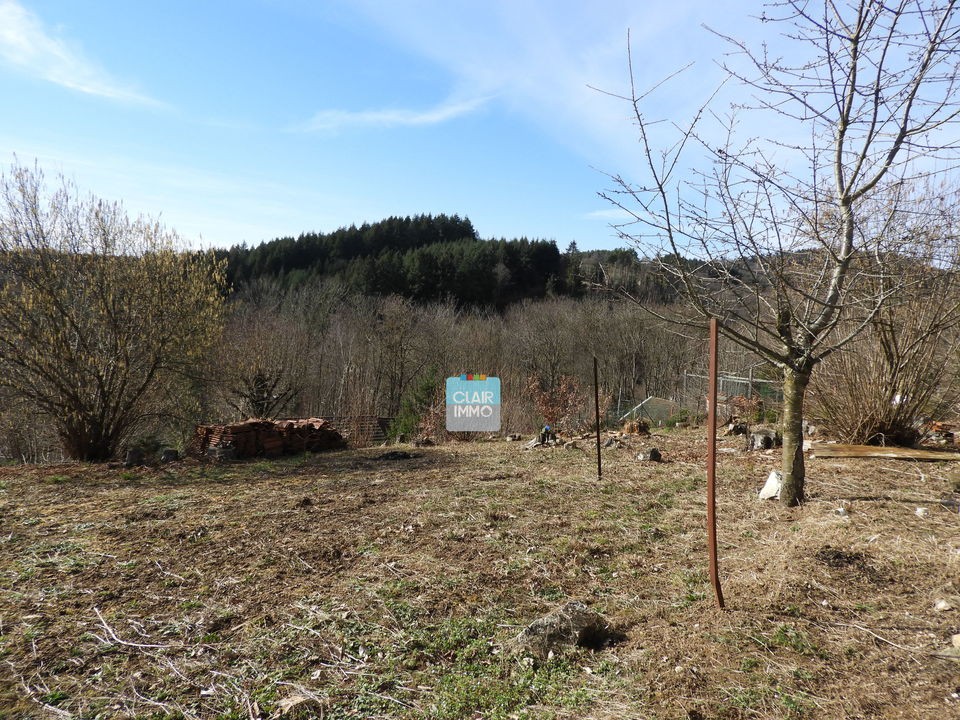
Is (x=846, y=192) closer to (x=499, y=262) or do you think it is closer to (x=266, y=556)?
(x=266, y=556)

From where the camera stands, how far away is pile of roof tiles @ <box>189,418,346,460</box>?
923 centimetres

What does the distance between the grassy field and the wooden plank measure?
964 mm

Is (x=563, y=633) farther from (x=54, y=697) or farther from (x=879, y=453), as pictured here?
(x=879, y=453)

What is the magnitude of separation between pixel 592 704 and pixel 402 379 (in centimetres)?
2366

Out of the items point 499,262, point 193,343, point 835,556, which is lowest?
point 835,556

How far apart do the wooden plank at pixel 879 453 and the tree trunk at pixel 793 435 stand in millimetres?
2723

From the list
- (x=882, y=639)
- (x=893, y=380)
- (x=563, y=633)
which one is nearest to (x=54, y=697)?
(x=563, y=633)

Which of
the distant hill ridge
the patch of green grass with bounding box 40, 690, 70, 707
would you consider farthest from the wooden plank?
the distant hill ridge

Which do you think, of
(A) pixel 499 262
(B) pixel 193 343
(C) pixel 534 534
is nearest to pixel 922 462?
(C) pixel 534 534

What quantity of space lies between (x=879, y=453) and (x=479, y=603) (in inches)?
231

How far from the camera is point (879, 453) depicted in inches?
266

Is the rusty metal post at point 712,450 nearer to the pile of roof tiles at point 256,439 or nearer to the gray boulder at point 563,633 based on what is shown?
the gray boulder at point 563,633

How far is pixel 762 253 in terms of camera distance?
13.3 ft

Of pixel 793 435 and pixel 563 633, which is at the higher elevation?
pixel 793 435
